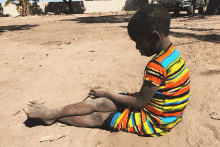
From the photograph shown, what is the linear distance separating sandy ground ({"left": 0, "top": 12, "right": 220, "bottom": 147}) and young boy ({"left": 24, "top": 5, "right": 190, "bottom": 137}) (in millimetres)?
186

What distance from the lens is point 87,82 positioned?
353 centimetres

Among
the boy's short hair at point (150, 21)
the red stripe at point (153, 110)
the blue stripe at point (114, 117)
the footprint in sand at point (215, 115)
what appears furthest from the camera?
the footprint in sand at point (215, 115)

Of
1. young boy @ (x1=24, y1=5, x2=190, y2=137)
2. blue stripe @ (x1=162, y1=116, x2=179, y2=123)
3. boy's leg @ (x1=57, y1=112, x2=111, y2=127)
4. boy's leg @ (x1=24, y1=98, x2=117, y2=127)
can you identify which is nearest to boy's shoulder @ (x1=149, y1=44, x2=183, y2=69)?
young boy @ (x1=24, y1=5, x2=190, y2=137)

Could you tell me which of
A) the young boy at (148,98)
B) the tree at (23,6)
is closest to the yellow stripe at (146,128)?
the young boy at (148,98)

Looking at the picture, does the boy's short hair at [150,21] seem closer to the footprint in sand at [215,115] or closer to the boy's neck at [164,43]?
the boy's neck at [164,43]

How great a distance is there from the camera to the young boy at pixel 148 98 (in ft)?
5.32

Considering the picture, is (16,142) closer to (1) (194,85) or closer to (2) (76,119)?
(2) (76,119)

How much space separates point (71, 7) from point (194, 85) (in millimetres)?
21834

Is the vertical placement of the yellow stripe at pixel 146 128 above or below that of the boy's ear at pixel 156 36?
below

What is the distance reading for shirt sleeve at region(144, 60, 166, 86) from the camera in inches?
63.7

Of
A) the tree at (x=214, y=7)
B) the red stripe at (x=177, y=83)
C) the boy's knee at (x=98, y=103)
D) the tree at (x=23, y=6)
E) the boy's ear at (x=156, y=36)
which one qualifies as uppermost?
the tree at (x=23, y=6)

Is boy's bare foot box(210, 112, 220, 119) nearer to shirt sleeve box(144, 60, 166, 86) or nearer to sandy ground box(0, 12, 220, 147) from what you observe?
sandy ground box(0, 12, 220, 147)

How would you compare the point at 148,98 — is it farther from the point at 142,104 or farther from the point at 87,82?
the point at 87,82

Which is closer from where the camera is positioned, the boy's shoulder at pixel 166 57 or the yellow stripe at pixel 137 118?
the boy's shoulder at pixel 166 57
